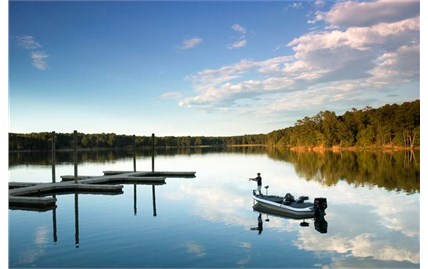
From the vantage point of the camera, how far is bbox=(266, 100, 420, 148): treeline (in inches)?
3014

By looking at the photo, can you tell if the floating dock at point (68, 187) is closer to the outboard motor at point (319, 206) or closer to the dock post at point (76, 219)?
the dock post at point (76, 219)

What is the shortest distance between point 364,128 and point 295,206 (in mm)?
80773

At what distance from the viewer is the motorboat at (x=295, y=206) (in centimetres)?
1598

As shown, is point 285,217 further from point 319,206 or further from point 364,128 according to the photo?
point 364,128

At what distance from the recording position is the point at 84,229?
15266 mm

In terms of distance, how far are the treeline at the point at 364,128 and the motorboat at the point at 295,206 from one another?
67.0 meters

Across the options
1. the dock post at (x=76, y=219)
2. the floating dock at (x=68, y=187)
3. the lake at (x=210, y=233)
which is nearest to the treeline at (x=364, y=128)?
the floating dock at (x=68, y=187)

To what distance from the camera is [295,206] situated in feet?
55.3

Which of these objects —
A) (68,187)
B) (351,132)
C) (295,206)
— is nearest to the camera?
(295,206)

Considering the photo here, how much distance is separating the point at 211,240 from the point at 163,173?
24072 millimetres

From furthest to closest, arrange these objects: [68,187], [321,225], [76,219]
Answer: [68,187] < [76,219] < [321,225]

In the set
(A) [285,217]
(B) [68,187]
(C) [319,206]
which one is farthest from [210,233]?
(B) [68,187]
